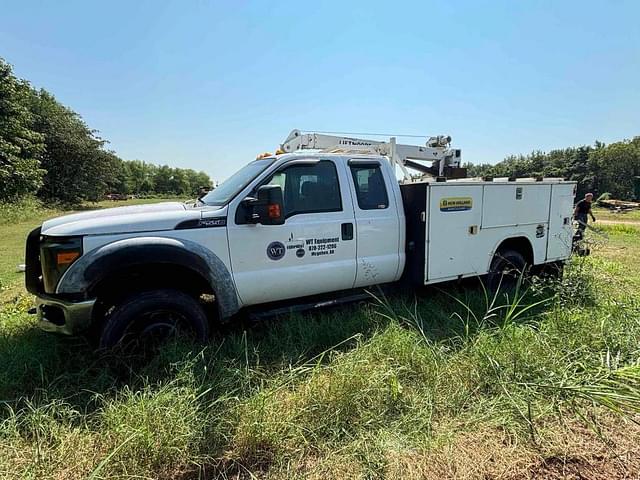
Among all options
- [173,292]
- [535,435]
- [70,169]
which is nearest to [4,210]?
[70,169]

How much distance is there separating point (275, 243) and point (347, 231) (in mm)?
815

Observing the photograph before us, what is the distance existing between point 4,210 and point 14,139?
14.9 ft

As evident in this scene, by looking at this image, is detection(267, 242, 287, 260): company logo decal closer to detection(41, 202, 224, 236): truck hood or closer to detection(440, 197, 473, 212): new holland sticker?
detection(41, 202, 224, 236): truck hood

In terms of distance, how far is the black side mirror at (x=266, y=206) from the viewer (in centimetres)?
333

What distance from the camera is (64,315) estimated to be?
2979mm

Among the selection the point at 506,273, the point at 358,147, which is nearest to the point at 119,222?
the point at 358,147

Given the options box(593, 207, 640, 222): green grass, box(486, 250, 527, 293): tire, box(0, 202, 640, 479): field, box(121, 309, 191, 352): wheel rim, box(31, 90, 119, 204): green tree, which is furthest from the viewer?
box(31, 90, 119, 204): green tree

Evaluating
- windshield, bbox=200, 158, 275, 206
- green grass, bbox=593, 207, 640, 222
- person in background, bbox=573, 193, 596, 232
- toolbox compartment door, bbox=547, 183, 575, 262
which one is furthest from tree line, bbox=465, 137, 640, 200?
windshield, bbox=200, 158, 275, 206

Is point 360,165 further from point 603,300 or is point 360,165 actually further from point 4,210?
point 4,210

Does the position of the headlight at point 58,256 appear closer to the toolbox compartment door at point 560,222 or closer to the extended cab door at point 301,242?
the extended cab door at point 301,242

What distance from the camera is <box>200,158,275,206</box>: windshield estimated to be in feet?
12.1

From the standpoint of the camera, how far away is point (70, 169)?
36.5m

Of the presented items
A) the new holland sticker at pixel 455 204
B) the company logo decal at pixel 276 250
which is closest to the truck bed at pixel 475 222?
the new holland sticker at pixel 455 204

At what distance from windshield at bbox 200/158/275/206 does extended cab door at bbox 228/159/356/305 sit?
234mm
